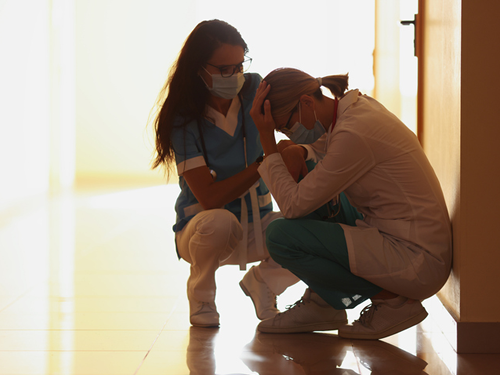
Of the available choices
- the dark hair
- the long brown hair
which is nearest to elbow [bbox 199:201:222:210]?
the dark hair

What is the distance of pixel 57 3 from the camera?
7.39 metres

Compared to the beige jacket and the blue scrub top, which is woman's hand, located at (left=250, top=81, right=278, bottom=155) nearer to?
the beige jacket

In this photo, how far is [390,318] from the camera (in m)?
1.76

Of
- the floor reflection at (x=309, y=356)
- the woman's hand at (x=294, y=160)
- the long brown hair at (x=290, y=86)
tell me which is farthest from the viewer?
the woman's hand at (x=294, y=160)

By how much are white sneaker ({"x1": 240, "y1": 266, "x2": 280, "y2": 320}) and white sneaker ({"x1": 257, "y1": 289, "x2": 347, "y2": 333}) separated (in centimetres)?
13

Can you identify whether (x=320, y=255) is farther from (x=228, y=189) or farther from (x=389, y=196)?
(x=228, y=189)

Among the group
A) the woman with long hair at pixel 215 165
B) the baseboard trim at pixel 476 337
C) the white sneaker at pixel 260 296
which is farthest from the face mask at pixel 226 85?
the baseboard trim at pixel 476 337

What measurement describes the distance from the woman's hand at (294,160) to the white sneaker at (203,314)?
53 cm

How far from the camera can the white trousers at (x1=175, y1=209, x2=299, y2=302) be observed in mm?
1949

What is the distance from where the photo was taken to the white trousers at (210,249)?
1.95m

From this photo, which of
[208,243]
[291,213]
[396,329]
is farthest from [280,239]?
[396,329]

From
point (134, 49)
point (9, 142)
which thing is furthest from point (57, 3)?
point (9, 142)

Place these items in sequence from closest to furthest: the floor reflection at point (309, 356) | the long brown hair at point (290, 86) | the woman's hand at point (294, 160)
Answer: the floor reflection at point (309, 356) < the long brown hair at point (290, 86) < the woman's hand at point (294, 160)

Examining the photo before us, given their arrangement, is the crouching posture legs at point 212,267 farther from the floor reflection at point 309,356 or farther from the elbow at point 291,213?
the elbow at point 291,213
